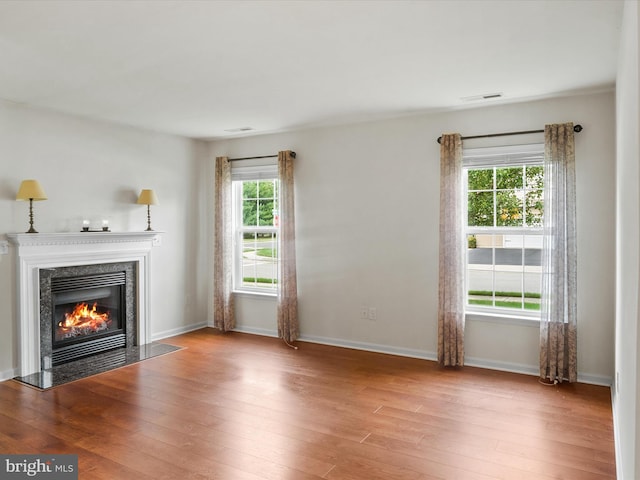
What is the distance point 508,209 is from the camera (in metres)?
4.50

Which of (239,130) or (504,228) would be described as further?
(239,130)

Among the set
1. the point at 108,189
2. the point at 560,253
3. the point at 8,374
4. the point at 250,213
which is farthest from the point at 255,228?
the point at 560,253

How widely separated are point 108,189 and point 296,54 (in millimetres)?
3047

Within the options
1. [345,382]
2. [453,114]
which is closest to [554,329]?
[345,382]

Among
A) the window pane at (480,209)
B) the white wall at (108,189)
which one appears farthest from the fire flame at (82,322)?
the window pane at (480,209)

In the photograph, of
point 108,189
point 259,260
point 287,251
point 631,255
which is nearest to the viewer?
point 631,255

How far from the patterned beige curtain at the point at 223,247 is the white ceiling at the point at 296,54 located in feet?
4.83

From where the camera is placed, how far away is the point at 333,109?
461cm

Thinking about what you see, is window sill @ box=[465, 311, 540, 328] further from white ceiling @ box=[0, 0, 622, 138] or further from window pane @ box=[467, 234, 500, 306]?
white ceiling @ box=[0, 0, 622, 138]

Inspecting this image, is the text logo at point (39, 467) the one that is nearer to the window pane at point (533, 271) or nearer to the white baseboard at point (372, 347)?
the white baseboard at point (372, 347)

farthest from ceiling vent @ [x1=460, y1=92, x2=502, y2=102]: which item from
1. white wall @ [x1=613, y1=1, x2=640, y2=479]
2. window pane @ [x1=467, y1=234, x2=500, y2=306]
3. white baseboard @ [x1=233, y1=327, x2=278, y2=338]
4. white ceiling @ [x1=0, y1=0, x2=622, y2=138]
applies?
white baseboard @ [x1=233, y1=327, x2=278, y2=338]

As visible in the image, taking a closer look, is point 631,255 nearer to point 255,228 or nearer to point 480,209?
point 480,209

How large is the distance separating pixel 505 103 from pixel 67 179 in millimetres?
4409

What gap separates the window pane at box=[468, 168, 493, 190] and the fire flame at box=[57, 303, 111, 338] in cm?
423
